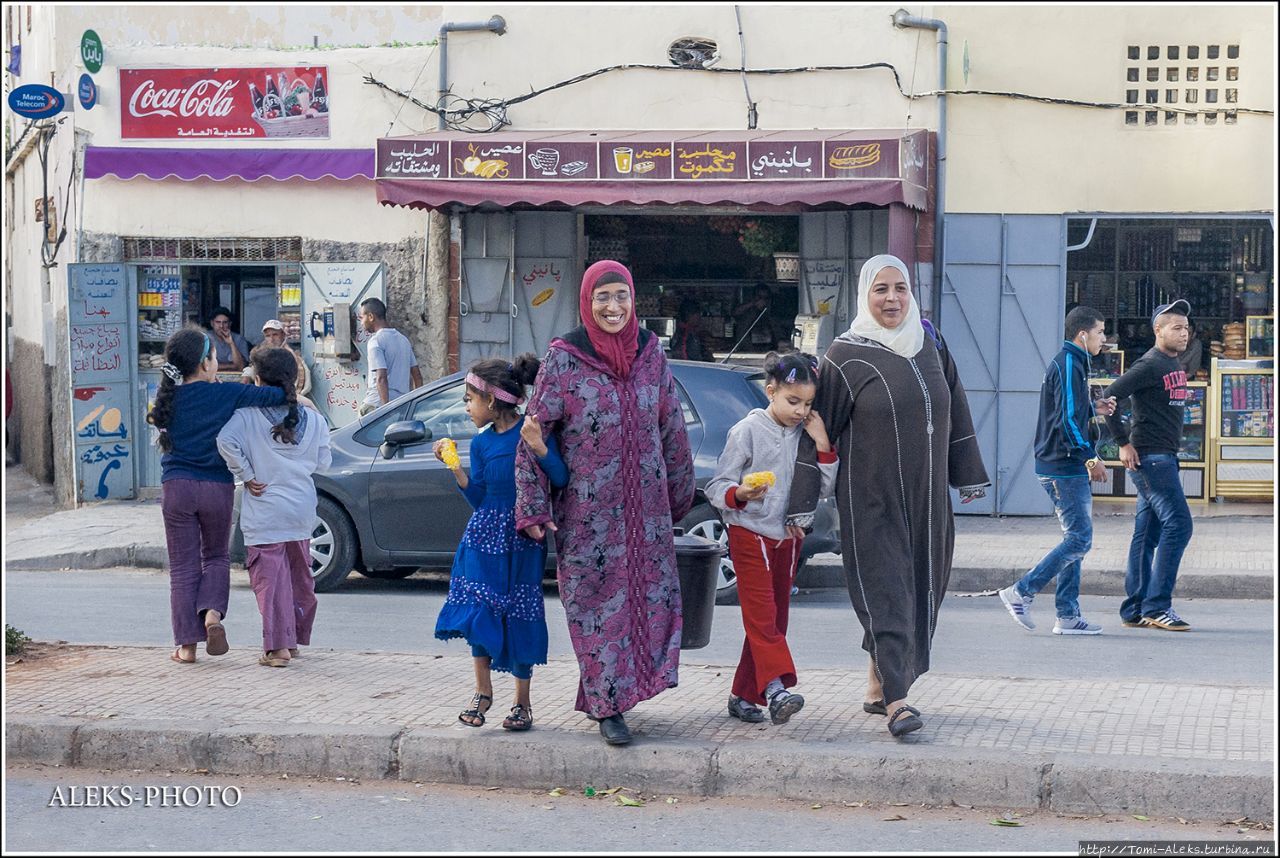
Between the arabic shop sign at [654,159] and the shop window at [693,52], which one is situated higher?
the shop window at [693,52]

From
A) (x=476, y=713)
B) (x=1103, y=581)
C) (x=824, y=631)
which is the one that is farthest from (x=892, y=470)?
(x=1103, y=581)

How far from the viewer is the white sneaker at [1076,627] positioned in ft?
28.7

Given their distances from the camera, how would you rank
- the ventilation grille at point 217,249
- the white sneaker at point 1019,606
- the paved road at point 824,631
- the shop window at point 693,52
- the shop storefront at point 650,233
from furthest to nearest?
the ventilation grille at point 217,249 < the shop window at point 693,52 < the shop storefront at point 650,233 < the white sneaker at point 1019,606 < the paved road at point 824,631

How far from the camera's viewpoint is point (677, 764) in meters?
5.48

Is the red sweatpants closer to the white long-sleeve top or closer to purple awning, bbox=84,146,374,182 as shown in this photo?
the white long-sleeve top

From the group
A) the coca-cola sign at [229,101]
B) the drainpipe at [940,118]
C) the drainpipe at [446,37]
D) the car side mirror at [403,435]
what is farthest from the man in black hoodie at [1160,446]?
the coca-cola sign at [229,101]

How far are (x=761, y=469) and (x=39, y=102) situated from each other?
422 inches

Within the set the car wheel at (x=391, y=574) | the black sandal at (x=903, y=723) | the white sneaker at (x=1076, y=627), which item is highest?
the black sandal at (x=903, y=723)

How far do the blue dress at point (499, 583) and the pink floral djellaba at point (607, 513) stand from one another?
0.25 m

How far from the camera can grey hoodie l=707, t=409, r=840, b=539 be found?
19.5 ft

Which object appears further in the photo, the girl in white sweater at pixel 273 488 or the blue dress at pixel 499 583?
the girl in white sweater at pixel 273 488

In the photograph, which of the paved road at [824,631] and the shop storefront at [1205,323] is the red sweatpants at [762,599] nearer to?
the paved road at [824,631]

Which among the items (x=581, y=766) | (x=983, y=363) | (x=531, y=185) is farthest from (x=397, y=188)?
(x=581, y=766)

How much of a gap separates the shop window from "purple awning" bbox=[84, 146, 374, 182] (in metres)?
3.01
